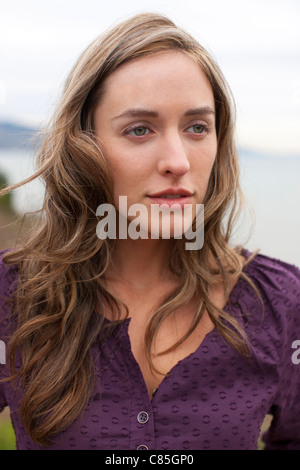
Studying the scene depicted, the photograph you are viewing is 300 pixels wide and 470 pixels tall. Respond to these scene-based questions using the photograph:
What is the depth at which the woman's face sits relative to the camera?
52.5 inches

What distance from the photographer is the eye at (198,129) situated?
55.1 inches

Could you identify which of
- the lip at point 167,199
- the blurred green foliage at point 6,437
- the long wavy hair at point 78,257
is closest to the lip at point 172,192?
the lip at point 167,199

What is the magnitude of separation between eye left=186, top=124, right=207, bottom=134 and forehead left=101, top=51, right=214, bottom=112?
0.06 metres

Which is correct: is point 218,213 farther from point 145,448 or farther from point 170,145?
point 145,448

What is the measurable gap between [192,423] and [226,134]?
79 centimetres

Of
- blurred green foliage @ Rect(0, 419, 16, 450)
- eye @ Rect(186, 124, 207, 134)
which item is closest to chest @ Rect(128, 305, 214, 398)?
eye @ Rect(186, 124, 207, 134)

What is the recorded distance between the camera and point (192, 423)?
140 cm

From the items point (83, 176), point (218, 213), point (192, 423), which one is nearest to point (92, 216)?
point (83, 176)

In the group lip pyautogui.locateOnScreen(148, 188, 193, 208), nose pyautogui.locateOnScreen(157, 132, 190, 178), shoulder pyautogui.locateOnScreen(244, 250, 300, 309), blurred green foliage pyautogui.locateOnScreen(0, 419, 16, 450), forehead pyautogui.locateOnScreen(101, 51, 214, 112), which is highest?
forehead pyautogui.locateOnScreen(101, 51, 214, 112)

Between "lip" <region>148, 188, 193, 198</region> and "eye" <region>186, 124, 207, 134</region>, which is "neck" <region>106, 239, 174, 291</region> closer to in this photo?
"lip" <region>148, 188, 193, 198</region>

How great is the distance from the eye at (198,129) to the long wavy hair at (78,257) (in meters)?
0.14

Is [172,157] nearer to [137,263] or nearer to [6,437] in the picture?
[137,263]

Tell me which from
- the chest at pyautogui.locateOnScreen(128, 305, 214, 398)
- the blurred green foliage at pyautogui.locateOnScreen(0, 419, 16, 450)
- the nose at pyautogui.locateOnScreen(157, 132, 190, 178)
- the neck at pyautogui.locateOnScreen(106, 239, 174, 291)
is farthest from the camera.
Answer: the blurred green foliage at pyautogui.locateOnScreen(0, 419, 16, 450)

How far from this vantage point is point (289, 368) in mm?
1551
